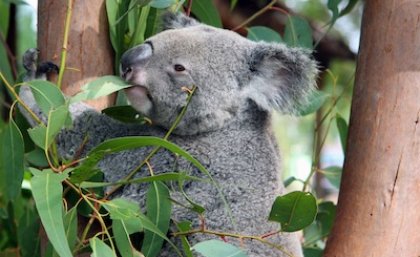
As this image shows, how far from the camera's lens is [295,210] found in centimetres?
242

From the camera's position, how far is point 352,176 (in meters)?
2.73

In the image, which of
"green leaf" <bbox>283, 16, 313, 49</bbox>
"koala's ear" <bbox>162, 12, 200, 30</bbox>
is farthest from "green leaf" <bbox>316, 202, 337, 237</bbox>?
"koala's ear" <bbox>162, 12, 200, 30</bbox>

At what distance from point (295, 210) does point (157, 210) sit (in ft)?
1.49

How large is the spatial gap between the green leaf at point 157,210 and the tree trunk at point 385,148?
24.8 inches

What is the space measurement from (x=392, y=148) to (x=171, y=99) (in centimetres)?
83

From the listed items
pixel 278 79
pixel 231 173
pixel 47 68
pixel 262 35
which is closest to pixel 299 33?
pixel 262 35

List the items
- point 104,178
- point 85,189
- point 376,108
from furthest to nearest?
point 104,178 → point 376,108 → point 85,189

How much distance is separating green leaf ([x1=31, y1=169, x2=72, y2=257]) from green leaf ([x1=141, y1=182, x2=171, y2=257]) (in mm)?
384

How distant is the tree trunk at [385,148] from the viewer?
2613 millimetres

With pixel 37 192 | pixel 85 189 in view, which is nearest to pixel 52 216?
pixel 37 192

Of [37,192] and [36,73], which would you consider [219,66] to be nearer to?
[36,73]

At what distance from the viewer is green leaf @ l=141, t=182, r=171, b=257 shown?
254 centimetres

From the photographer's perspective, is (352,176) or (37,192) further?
(352,176)

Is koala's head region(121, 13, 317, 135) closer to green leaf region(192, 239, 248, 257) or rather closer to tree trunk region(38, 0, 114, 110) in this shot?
tree trunk region(38, 0, 114, 110)
